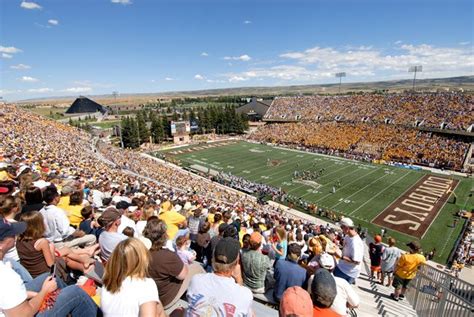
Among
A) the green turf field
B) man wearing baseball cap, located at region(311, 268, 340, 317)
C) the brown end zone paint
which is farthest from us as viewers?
the brown end zone paint

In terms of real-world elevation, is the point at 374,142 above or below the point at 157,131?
below

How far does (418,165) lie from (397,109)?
19.2 meters

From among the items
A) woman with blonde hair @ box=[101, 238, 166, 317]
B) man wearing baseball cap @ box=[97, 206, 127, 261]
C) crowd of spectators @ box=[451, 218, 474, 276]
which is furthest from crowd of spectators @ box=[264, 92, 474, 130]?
woman with blonde hair @ box=[101, 238, 166, 317]

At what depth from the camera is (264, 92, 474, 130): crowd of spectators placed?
44.9 metres

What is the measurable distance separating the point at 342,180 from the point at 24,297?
33.2 m

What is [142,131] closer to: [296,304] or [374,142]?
[374,142]

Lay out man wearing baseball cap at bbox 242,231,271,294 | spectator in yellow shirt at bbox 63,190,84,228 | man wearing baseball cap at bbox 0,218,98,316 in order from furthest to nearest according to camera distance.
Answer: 1. spectator in yellow shirt at bbox 63,190,84,228
2. man wearing baseball cap at bbox 242,231,271,294
3. man wearing baseball cap at bbox 0,218,98,316

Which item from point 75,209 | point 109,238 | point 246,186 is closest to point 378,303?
point 109,238

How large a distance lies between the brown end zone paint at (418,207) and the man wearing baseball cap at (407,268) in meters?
16.6

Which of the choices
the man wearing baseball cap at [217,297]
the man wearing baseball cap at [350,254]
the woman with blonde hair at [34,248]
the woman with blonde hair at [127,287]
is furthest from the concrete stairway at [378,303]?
the woman with blonde hair at [34,248]

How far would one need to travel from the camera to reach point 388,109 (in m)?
53.8

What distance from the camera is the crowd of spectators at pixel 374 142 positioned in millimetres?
37781

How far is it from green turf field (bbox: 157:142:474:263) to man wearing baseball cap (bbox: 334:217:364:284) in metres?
16.1

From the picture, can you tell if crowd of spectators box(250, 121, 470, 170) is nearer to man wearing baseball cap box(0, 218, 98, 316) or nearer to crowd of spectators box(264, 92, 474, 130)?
crowd of spectators box(264, 92, 474, 130)
